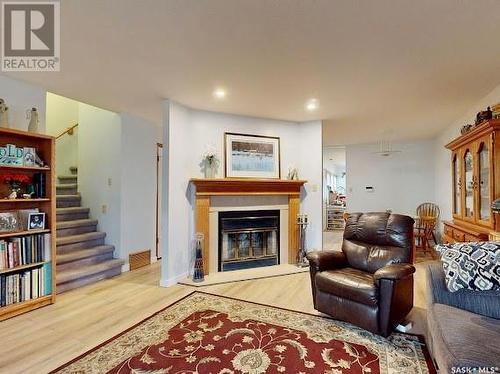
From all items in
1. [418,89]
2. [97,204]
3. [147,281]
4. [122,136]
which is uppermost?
[418,89]

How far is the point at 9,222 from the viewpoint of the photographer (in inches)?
104

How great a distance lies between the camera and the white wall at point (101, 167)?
159 inches

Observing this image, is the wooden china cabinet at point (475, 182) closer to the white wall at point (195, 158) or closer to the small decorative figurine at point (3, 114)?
the white wall at point (195, 158)

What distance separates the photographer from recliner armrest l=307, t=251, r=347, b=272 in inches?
103

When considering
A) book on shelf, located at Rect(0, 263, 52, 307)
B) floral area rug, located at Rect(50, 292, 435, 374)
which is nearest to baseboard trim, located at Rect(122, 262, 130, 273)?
book on shelf, located at Rect(0, 263, 52, 307)

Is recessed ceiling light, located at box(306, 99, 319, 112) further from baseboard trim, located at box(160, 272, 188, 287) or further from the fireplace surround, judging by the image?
baseboard trim, located at box(160, 272, 188, 287)

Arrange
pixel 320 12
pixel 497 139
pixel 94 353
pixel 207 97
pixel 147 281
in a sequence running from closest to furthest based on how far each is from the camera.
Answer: pixel 320 12 < pixel 94 353 < pixel 497 139 < pixel 207 97 < pixel 147 281

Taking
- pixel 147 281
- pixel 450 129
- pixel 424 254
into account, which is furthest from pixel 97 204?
pixel 450 129

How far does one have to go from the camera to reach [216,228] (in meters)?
3.96

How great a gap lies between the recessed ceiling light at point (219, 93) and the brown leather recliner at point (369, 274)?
2.09m

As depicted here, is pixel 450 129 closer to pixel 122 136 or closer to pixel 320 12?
pixel 320 12

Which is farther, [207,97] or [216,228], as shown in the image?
[216,228]

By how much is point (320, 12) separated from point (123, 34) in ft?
4.66

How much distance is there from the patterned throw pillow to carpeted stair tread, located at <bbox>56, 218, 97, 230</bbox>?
4408mm
